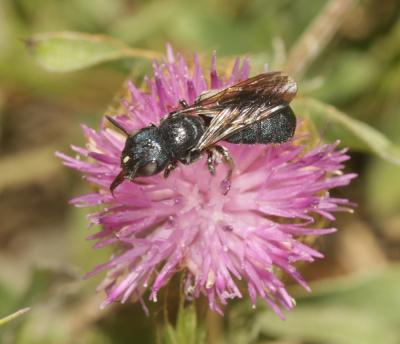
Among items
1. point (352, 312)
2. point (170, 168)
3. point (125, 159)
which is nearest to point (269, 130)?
point (170, 168)

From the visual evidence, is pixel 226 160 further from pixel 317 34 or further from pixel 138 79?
pixel 317 34

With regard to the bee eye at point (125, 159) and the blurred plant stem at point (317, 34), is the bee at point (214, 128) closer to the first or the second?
Answer: the bee eye at point (125, 159)

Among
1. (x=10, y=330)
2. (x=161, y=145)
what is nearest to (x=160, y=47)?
(x=10, y=330)

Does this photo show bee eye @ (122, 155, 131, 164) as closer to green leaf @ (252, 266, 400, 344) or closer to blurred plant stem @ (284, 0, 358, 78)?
blurred plant stem @ (284, 0, 358, 78)

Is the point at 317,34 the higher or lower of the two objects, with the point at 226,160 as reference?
higher

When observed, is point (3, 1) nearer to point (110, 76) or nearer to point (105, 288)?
point (110, 76)

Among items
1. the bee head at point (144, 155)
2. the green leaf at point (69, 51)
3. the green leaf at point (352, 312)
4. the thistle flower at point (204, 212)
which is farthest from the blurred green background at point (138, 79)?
the bee head at point (144, 155)

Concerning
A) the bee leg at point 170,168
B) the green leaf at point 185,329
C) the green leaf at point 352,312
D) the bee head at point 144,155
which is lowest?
the green leaf at point 352,312
